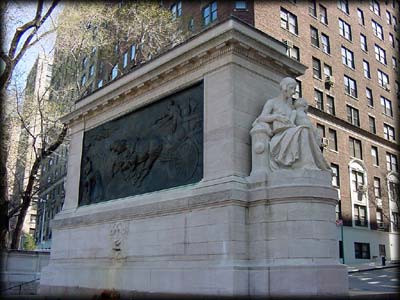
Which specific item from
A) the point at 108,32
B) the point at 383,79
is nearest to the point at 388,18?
the point at 383,79

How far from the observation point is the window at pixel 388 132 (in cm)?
5423

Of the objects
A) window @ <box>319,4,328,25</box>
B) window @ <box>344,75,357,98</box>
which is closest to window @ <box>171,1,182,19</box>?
window @ <box>319,4,328,25</box>

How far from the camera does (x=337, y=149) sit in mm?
45375

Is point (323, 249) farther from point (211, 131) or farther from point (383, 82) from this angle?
point (383, 82)

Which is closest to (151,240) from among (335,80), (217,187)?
(217,187)

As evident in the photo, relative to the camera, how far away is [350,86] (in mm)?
50312

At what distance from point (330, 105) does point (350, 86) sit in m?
5.75

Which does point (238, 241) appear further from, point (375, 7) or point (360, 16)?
point (375, 7)

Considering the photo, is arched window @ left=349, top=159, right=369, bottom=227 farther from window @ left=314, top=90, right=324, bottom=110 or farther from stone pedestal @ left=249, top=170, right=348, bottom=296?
stone pedestal @ left=249, top=170, right=348, bottom=296

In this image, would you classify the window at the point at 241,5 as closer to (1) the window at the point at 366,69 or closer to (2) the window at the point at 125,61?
(2) the window at the point at 125,61

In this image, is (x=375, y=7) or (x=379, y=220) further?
(x=375, y=7)

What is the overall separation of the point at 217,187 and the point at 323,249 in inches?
120

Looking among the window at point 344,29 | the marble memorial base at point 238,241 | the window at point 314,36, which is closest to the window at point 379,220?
the window at point 314,36

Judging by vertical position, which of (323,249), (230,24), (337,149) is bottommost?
(323,249)
